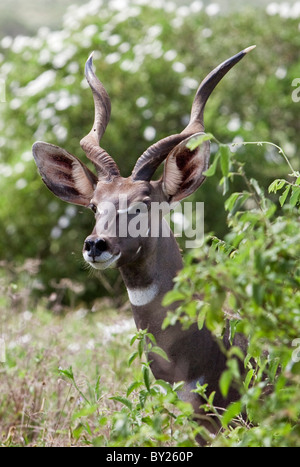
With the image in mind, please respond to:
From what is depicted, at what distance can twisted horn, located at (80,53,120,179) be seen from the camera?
4.21 m

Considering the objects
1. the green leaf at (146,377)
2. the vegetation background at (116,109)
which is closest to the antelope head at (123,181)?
the green leaf at (146,377)

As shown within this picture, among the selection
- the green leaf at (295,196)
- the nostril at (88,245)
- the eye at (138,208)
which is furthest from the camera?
the eye at (138,208)

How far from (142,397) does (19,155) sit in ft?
20.6

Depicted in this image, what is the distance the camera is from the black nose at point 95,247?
12.3 ft

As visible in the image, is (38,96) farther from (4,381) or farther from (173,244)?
(173,244)

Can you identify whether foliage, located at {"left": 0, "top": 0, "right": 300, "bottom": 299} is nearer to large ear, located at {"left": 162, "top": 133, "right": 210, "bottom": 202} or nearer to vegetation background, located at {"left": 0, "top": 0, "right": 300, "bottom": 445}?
vegetation background, located at {"left": 0, "top": 0, "right": 300, "bottom": 445}

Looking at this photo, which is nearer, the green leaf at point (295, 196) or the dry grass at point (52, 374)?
the green leaf at point (295, 196)

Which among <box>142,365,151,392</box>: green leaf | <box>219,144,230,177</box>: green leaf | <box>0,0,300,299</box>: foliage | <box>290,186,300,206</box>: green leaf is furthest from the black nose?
<box>0,0,300,299</box>: foliage

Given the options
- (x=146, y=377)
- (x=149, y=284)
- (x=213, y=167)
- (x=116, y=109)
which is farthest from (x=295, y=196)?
(x=116, y=109)

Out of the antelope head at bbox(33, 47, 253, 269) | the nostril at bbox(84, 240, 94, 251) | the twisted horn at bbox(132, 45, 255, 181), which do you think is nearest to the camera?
the nostril at bbox(84, 240, 94, 251)

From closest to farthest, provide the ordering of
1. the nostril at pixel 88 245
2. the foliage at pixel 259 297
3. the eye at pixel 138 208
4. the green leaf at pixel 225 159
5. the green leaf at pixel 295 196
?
the foliage at pixel 259 297, the green leaf at pixel 225 159, the green leaf at pixel 295 196, the nostril at pixel 88 245, the eye at pixel 138 208

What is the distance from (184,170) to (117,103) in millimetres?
4764

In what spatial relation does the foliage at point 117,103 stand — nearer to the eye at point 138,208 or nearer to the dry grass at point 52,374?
the dry grass at point 52,374

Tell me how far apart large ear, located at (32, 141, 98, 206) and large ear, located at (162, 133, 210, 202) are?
1.41ft
